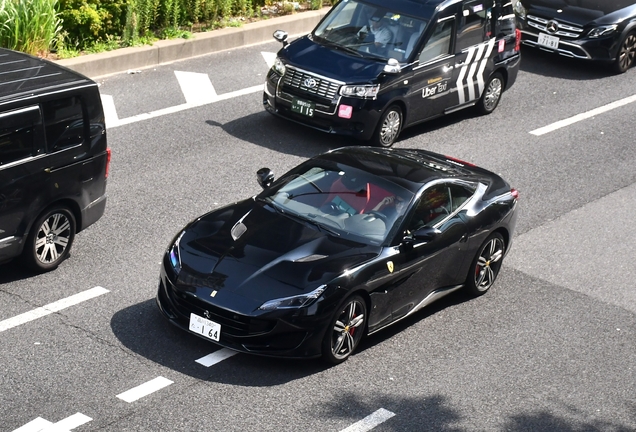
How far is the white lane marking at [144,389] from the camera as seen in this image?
7.82 meters

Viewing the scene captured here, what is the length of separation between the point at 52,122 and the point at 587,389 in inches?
204

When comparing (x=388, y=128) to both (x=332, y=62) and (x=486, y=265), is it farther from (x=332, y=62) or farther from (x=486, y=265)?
(x=486, y=265)

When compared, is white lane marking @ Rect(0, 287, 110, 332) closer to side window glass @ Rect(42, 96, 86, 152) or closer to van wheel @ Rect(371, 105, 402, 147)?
side window glass @ Rect(42, 96, 86, 152)

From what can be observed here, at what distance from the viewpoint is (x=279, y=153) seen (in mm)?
13789

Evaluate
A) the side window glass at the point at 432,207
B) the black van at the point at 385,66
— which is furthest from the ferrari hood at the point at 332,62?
the side window glass at the point at 432,207

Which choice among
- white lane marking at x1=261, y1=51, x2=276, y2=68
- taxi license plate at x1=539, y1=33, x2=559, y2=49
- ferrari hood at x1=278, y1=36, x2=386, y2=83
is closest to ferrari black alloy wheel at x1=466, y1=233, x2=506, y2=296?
ferrari hood at x1=278, y1=36, x2=386, y2=83

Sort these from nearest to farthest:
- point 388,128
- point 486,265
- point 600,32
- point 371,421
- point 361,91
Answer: point 371,421
point 486,265
point 361,91
point 388,128
point 600,32

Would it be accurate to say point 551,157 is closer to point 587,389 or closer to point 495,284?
point 495,284

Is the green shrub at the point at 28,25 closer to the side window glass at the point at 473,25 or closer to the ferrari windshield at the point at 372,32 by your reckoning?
the ferrari windshield at the point at 372,32

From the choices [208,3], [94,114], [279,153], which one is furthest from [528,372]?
[208,3]

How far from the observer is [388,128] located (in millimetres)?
14305

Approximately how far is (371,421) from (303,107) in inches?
273

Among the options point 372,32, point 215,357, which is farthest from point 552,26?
point 215,357

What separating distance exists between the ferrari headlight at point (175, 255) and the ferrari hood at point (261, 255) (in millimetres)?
39
